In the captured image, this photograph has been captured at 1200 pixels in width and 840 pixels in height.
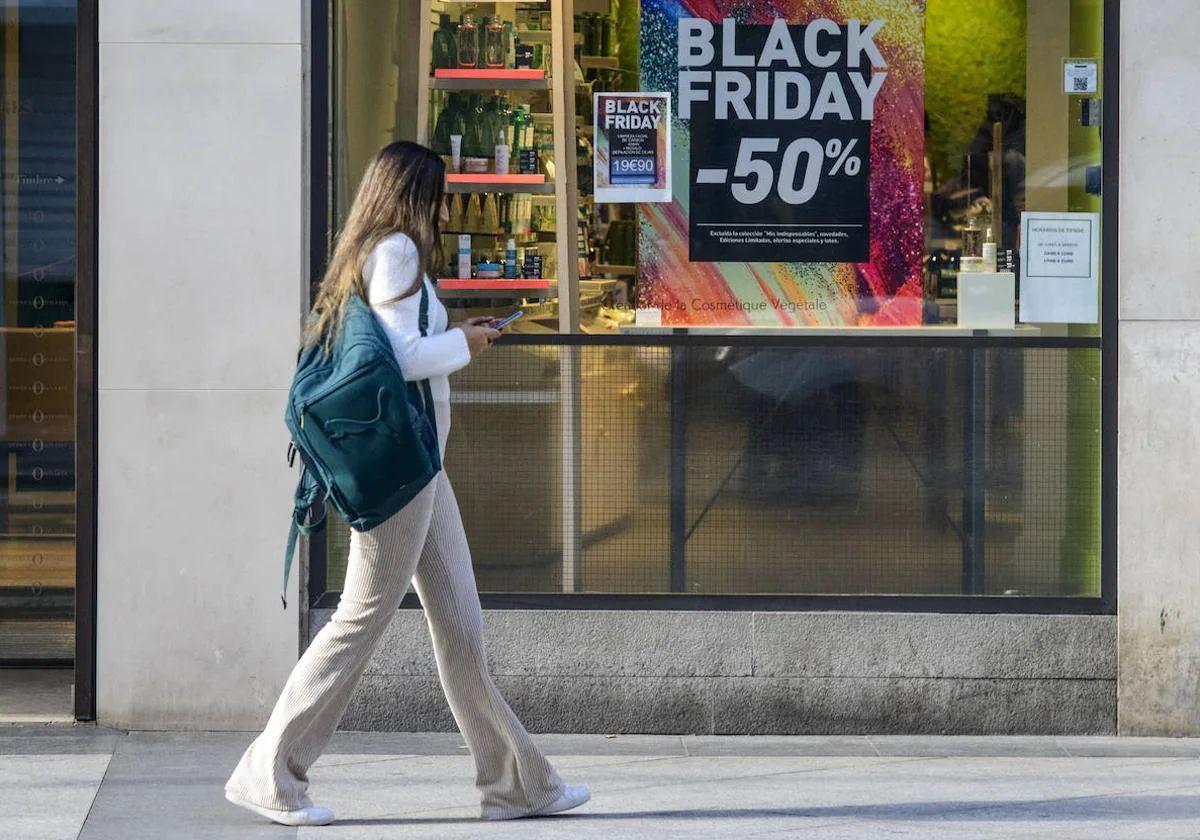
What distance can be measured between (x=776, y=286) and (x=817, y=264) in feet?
0.59

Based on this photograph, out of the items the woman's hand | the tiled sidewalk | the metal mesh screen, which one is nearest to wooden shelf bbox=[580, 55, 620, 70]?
the metal mesh screen

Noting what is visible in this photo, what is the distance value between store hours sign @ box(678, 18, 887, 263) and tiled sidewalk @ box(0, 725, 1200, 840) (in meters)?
1.97

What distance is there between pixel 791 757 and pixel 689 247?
6.56 feet

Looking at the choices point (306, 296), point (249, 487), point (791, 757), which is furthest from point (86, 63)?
point (791, 757)

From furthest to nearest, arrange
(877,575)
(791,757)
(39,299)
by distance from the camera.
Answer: (39,299) < (877,575) < (791,757)

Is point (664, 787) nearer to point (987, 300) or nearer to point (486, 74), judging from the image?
point (987, 300)

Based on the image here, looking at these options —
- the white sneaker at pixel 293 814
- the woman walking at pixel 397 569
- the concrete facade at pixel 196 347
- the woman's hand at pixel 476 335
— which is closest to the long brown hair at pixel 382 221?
the woman walking at pixel 397 569

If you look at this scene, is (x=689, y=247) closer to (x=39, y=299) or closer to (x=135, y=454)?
(x=135, y=454)

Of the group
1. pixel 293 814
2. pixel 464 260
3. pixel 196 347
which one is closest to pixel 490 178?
pixel 464 260

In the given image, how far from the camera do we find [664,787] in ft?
19.3

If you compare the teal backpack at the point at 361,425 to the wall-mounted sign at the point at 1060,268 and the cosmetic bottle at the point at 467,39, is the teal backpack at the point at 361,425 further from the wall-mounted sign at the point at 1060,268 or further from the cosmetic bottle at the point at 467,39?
the wall-mounted sign at the point at 1060,268

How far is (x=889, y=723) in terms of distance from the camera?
21.9 feet

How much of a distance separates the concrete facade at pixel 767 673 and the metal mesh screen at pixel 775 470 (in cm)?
19

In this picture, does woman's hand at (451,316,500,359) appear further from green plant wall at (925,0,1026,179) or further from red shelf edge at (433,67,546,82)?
green plant wall at (925,0,1026,179)
